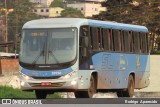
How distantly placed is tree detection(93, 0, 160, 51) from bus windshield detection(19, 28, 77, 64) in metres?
53.7

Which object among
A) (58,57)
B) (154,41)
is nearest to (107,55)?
(58,57)

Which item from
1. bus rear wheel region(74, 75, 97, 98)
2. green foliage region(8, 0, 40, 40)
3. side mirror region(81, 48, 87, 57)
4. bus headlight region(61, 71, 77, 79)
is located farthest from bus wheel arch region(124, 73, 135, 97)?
green foliage region(8, 0, 40, 40)

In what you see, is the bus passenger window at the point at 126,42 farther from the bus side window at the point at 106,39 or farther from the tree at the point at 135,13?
the tree at the point at 135,13

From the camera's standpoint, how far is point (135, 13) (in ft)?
263

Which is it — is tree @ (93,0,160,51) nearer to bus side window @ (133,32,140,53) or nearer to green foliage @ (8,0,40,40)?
green foliage @ (8,0,40,40)

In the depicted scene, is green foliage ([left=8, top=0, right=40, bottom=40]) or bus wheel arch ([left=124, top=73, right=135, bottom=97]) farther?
green foliage ([left=8, top=0, right=40, bottom=40])

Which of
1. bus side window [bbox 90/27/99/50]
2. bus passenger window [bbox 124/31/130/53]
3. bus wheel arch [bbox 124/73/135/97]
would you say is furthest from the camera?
bus wheel arch [bbox 124/73/135/97]

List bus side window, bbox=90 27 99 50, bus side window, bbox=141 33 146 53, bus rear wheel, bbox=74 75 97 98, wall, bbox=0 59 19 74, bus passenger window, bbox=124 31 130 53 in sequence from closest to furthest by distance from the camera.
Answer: bus rear wheel, bbox=74 75 97 98, bus side window, bbox=90 27 99 50, bus passenger window, bbox=124 31 130 53, bus side window, bbox=141 33 146 53, wall, bbox=0 59 19 74

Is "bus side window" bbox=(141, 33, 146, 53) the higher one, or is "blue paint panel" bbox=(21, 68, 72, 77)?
"blue paint panel" bbox=(21, 68, 72, 77)

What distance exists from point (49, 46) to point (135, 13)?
5688 centimetres

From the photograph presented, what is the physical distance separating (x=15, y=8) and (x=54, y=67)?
108736mm

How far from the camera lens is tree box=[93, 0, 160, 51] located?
7813cm

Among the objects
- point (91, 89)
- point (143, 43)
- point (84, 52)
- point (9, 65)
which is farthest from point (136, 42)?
point (9, 65)

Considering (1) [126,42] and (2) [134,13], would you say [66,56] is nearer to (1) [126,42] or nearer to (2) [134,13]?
(1) [126,42]
